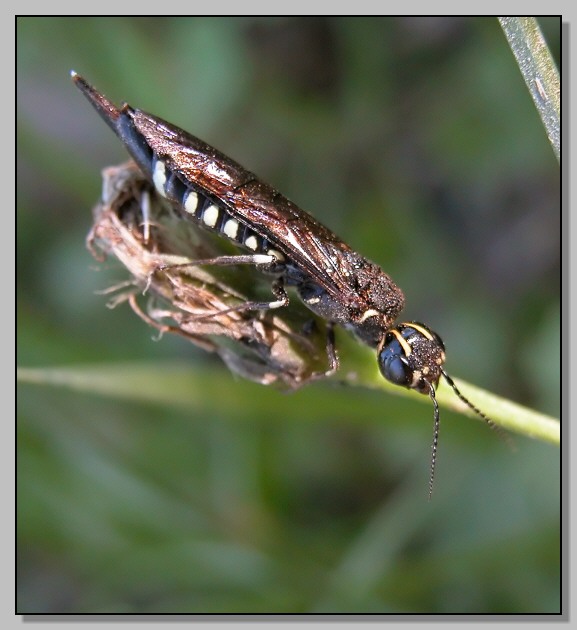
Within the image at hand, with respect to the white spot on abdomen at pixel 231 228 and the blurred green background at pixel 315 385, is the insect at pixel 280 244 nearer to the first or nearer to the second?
the white spot on abdomen at pixel 231 228

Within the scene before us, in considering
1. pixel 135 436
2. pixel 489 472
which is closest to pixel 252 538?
pixel 135 436

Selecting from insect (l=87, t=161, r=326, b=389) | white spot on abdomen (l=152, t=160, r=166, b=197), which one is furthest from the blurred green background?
white spot on abdomen (l=152, t=160, r=166, b=197)

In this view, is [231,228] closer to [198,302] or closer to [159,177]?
[159,177]

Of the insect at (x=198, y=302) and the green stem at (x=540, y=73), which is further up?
the green stem at (x=540, y=73)

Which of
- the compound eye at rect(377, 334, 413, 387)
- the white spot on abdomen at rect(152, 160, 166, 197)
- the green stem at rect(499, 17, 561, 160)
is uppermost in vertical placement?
the white spot on abdomen at rect(152, 160, 166, 197)

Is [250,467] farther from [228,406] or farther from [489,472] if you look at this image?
[489,472]

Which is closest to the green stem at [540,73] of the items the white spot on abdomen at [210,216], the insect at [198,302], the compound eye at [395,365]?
the compound eye at [395,365]

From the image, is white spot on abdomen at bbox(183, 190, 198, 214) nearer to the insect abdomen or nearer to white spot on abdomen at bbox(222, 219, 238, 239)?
the insect abdomen
